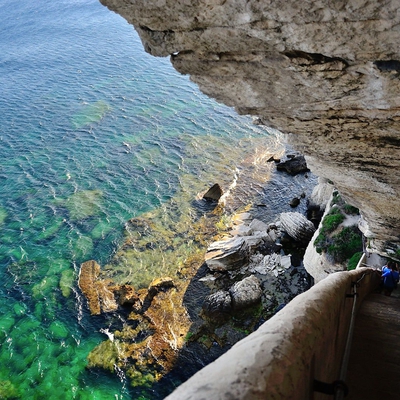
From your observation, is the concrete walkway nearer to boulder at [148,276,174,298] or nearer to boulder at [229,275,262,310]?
boulder at [229,275,262,310]

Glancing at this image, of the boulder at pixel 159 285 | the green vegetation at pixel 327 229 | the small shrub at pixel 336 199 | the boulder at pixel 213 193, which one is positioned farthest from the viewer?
the boulder at pixel 213 193

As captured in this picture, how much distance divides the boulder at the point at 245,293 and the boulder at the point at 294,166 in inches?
511

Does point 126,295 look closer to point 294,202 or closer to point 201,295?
point 201,295

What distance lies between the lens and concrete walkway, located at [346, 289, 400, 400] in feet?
17.2

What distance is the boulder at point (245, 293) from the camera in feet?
68.5

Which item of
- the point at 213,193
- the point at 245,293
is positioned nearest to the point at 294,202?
the point at 213,193

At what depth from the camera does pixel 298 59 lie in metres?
5.57

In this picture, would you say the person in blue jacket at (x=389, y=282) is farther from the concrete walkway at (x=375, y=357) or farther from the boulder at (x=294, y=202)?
the boulder at (x=294, y=202)

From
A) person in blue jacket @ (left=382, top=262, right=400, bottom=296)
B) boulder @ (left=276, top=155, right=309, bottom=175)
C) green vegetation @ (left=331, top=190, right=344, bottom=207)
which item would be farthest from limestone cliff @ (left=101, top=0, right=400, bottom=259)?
boulder @ (left=276, top=155, right=309, bottom=175)

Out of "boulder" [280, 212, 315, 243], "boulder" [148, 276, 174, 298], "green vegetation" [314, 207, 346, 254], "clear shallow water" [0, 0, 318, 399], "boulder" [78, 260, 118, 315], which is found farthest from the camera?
"boulder" [280, 212, 315, 243]

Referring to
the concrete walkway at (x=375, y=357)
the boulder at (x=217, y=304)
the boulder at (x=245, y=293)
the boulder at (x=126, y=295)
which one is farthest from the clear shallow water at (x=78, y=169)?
the concrete walkway at (x=375, y=357)

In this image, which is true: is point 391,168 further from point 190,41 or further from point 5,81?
point 5,81

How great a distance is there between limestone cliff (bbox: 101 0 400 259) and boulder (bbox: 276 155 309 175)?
22.7 meters

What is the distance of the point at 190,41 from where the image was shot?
233 inches
